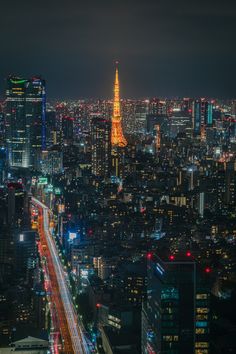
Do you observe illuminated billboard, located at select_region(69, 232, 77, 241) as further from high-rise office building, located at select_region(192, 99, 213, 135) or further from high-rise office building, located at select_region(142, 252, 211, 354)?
high-rise office building, located at select_region(192, 99, 213, 135)

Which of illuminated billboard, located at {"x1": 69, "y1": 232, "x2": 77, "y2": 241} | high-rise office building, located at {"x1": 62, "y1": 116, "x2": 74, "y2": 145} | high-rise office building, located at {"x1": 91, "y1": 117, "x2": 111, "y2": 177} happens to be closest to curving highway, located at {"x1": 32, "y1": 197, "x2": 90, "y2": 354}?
illuminated billboard, located at {"x1": 69, "y1": 232, "x2": 77, "y2": 241}

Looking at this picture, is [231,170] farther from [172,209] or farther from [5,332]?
[5,332]

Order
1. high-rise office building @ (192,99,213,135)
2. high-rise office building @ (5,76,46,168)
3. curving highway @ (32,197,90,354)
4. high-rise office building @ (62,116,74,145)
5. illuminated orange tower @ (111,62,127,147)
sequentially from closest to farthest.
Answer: curving highway @ (32,197,90,354) → illuminated orange tower @ (111,62,127,147) → high-rise office building @ (5,76,46,168) → high-rise office building @ (62,116,74,145) → high-rise office building @ (192,99,213,135)

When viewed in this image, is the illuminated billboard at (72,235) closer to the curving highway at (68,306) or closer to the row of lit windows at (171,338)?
the curving highway at (68,306)

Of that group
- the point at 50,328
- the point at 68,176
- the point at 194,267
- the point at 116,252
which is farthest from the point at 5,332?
the point at 68,176

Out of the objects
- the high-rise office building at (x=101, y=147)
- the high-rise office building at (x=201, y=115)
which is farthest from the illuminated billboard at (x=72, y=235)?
the high-rise office building at (x=201, y=115)

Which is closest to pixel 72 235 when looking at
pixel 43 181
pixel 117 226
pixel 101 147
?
pixel 117 226

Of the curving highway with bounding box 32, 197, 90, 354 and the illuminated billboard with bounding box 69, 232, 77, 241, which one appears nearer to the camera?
the curving highway with bounding box 32, 197, 90, 354
